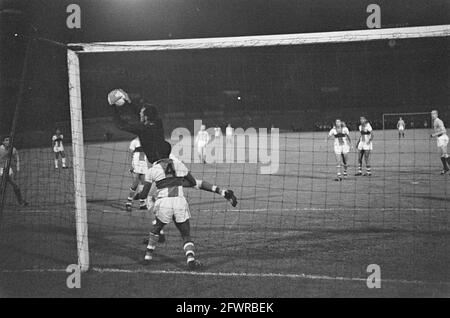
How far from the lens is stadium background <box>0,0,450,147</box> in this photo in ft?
77.4

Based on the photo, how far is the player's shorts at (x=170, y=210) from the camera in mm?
6230

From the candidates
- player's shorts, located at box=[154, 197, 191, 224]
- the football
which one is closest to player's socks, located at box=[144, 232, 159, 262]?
player's shorts, located at box=[154, 197, 191, 224]

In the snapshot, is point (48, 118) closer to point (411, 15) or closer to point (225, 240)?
point (411, 15)

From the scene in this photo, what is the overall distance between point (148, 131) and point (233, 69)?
35436 mm

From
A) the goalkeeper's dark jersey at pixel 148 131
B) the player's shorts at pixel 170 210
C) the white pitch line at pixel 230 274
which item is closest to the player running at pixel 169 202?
the player's shorts at pixel 170 210

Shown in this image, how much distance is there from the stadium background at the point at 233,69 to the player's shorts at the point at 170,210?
1647 centimetres

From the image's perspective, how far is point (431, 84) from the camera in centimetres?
4062

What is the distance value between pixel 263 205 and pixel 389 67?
1339 inches

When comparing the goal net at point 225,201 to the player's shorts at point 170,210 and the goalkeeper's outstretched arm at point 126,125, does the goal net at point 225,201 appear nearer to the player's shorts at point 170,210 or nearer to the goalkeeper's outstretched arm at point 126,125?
the goalkeeper's outstretched arm at point 126,125

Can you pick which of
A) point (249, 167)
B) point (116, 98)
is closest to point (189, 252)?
point (116, 98)

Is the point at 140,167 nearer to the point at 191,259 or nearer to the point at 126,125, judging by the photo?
the point at 126,125

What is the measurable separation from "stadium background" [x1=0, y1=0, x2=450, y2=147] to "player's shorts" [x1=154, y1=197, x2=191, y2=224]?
54.1 ft
